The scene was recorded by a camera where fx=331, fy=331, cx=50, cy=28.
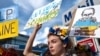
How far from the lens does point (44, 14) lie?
2.34 meters

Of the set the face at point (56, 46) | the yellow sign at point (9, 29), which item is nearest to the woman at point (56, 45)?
the face at point (56, 46)

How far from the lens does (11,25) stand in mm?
2635

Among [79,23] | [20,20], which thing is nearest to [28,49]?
[20,20]

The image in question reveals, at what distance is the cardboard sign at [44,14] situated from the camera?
2281 mm

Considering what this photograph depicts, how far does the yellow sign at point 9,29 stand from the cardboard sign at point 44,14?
0.54 feet

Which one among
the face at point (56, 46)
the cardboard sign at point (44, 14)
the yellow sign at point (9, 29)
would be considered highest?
the cardboard sign at point (44, 14)

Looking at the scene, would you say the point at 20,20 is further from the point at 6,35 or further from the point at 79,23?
the point at 79,23

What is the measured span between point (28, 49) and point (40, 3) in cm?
36

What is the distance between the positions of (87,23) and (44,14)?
13.7 inches

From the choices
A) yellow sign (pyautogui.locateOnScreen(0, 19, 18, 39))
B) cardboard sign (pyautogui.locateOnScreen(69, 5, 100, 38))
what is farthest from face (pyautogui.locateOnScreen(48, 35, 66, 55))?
yellow sign (pyautogui.locateOnScreen(0, 19, 18, 39))

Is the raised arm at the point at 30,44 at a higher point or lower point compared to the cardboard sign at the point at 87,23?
lower

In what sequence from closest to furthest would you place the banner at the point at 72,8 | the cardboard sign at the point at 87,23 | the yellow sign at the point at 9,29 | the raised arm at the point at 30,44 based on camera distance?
the cardboard sign at the point at 87,23, the banner at the point at 72,8, the raised arm at the point at 30,44, the yellow sign at the point at 9,29

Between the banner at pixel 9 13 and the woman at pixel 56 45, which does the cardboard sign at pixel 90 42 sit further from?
the banner at pixel 9 13

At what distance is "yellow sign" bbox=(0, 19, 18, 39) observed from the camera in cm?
260
